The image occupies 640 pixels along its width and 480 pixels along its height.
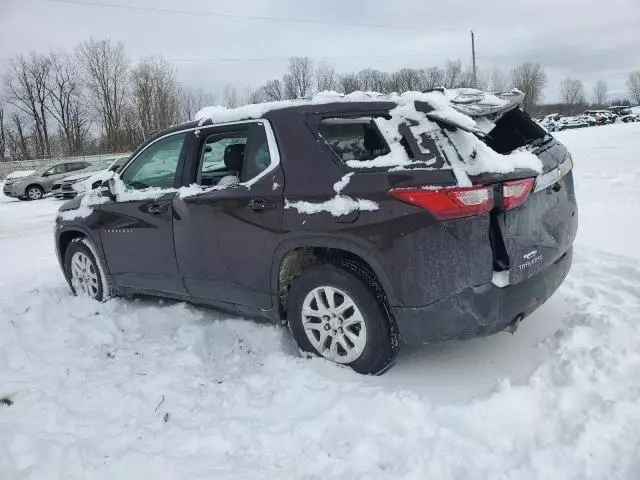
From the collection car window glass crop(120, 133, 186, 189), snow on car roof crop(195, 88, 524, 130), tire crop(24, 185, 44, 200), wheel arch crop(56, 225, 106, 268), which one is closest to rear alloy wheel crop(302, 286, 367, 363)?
snow on car roof crop(195, 88, 524, 130)

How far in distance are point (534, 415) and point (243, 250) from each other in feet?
6.91

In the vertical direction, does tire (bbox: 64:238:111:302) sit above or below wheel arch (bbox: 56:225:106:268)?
below

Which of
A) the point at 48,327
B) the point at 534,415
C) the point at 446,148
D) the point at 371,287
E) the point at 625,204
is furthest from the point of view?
the point at 625,204

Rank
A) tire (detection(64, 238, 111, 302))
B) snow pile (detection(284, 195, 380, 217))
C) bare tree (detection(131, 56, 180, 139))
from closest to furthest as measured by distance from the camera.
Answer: snow pile (detection(284, 195, 380, 217)) → tire (detection(64, 238, 111, 302)) → bare tree (detection(131, 56, 180, 139))

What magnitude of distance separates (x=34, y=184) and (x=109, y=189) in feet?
63.7

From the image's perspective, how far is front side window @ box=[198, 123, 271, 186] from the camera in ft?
11.8

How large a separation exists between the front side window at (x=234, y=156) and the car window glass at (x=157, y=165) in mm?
322

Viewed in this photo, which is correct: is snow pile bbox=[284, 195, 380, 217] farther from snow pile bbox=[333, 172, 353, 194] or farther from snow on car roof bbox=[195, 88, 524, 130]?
snow on car roof bbox=[195, 88, 524, 130]

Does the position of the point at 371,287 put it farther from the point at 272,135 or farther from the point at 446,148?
the point at 272,135

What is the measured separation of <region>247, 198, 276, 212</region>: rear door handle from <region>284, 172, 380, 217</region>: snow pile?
24cm

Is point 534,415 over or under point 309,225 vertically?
under

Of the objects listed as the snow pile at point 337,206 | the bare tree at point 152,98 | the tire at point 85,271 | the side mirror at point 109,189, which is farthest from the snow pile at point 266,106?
the bare tree at point 152,98

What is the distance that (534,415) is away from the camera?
2748 millimetres

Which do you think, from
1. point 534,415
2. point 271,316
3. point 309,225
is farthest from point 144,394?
point 534,415
